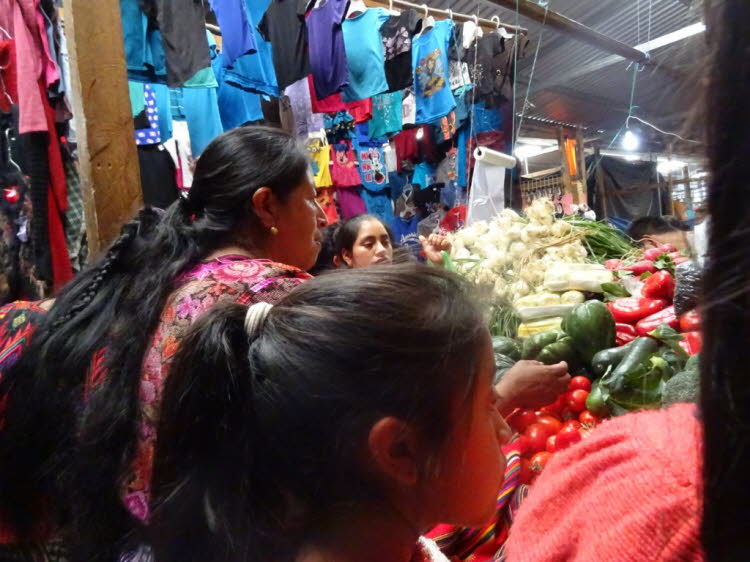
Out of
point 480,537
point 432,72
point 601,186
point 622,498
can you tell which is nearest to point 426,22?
point 432,72

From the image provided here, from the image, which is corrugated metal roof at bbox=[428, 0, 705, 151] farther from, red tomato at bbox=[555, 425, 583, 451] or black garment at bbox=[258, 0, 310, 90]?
red tomato at bbox=[555, 425, 583, 451]

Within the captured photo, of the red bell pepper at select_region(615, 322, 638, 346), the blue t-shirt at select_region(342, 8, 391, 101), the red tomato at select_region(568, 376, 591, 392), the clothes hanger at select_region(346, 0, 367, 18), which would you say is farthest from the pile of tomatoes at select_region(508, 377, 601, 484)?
the clothes hanger at select_region(346, 0, 367, 18)

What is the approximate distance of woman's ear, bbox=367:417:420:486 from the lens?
75cm

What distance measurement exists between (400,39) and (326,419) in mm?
4396

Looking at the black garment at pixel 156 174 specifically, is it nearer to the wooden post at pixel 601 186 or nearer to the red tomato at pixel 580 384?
the red tomato at pixel 580 384

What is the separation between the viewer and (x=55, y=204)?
114 inches

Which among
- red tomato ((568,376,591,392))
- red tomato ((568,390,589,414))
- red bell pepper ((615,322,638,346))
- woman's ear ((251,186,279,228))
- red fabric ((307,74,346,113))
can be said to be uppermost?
red fabric ((307,74,346,113))

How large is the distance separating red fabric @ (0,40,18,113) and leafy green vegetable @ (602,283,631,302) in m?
3.37

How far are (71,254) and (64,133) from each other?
0.73 metres

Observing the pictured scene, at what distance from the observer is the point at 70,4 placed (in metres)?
1.97

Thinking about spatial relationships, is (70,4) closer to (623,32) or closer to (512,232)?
(512,232)

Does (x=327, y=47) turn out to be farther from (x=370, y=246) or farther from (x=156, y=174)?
(x=370, y=246)

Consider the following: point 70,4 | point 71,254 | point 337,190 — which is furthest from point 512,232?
point 337,190

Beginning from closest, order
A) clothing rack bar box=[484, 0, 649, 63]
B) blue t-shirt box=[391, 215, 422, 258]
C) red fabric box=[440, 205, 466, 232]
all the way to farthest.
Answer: clothing rack bar box=[484, 0, 649, 63] → red fabric box=[440, 205, 466, 232] → blue t-shirt box=[391, 215, 422, 258]
